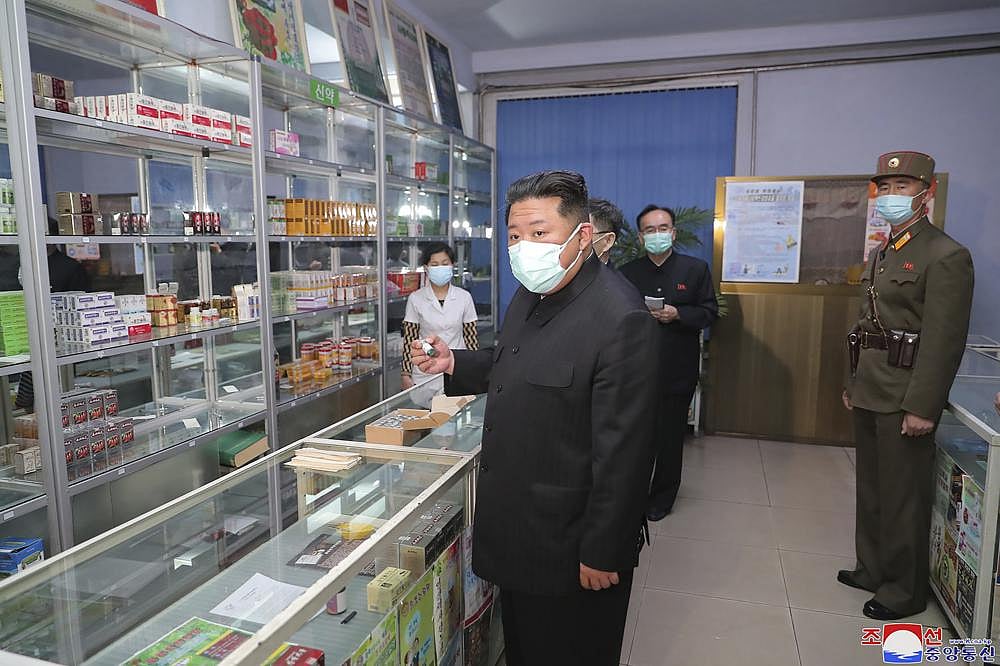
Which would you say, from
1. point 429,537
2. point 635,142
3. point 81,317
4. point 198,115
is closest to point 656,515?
point 429,537

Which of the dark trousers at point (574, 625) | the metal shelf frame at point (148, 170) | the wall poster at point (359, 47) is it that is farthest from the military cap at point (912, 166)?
the wall poster at point (359, 47)

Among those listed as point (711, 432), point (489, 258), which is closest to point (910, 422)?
point (711, 432)

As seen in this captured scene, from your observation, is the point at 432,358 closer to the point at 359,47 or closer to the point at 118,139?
the point at 118,139

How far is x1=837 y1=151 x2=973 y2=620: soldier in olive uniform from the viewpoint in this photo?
2.91 meters

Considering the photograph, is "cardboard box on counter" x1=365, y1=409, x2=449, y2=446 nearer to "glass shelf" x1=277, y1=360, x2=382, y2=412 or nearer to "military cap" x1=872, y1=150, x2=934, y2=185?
"glass shelf" x1=277, y1=360, x2=382, y2=412

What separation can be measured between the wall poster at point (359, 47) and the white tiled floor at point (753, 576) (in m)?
3.64

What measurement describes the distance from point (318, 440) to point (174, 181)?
2.22 metres

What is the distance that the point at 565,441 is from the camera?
73.2 inches

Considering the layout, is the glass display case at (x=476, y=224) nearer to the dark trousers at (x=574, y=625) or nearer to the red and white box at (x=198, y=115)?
the red and white box at (x=198, y=115)

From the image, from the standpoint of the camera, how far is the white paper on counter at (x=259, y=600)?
149cm

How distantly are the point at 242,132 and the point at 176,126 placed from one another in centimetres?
44

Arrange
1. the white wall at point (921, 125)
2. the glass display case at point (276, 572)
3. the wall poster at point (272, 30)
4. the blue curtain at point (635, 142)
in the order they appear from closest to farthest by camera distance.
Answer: the glass display case at point (276, 572)
the wall poster at point (272, 30)
the white wall at point (921, 125)
the blue curtain at point (635, 142)

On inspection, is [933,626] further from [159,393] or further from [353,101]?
[353,101]

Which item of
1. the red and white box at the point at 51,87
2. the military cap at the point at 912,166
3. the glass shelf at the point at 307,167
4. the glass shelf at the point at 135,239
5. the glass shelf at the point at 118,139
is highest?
the red and white box at the point at 51,87
